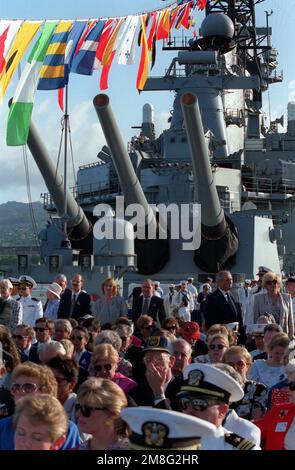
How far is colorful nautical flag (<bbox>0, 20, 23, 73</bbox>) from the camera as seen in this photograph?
13.9 m

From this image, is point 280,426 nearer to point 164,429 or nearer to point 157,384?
point 157,384

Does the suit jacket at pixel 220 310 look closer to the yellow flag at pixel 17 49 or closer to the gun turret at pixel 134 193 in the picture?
the gun turret at pixel 134 193

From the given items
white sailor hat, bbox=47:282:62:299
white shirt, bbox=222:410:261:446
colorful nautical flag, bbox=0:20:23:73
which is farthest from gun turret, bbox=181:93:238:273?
→ white shirt, bbox=222:410:261:446

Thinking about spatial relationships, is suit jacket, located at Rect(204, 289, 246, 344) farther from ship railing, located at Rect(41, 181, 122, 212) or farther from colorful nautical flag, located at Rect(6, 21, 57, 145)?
ship railing, located at Rect(41, 181, 122, 212)

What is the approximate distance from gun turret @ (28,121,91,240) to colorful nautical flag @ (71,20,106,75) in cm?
159

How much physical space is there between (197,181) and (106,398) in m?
10.7

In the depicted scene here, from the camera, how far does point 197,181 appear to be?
14227 mm

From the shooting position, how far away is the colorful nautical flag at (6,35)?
45.7 ft

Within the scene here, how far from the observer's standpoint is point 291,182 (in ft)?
77.7

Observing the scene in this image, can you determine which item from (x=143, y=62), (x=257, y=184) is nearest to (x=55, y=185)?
(x=143, y=62)

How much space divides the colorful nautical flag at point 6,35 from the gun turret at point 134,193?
1.72 metres

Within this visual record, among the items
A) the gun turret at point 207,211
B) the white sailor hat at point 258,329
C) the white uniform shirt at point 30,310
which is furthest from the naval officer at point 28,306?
the gun turret at point 207,211
